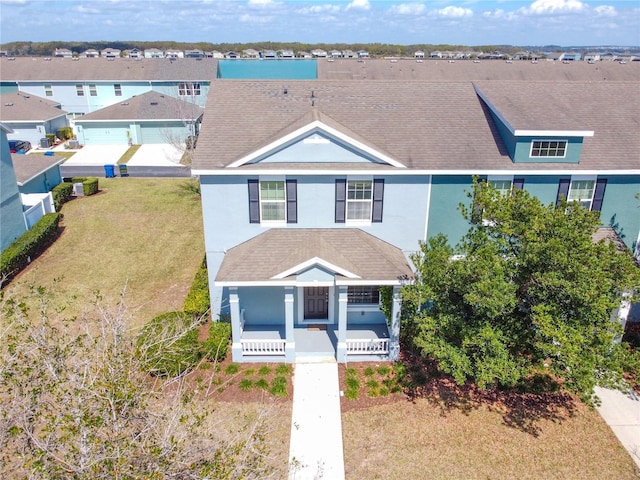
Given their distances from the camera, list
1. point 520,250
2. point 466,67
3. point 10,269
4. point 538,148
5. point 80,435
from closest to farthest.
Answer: point 80,435
point 520,250
point 538,148
point 10,269
point 466,67

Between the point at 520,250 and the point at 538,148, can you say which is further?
the point at 538,148

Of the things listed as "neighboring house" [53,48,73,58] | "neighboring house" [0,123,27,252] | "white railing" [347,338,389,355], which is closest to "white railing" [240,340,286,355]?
"white railing" [347,338,389,355]

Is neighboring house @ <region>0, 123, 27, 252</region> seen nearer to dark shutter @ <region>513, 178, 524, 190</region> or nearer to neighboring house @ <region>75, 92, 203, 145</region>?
neighboring house @ <region>75, 92, 203, 145</region>

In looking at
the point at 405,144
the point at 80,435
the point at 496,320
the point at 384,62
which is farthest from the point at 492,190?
the point at 384,62

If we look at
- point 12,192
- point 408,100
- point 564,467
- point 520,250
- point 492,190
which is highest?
point 408,100

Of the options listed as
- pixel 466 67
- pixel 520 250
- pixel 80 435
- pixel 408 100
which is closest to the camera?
pixel 80 435

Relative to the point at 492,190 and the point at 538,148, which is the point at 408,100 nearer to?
the point at 538,148

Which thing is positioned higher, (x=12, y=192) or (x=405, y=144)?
(x=405, y=144)
